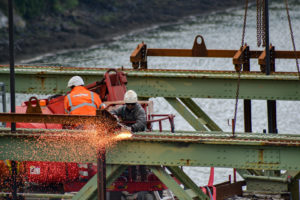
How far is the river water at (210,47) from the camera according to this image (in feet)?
167

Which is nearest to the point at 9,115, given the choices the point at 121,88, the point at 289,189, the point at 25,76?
the point at 121,88

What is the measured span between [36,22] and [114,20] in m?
13.9

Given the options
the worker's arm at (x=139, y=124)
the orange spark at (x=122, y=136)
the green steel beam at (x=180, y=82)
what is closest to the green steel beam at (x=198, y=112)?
the green steel beam at (x=180, y=82)

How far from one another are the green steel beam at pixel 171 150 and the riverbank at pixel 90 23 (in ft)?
226

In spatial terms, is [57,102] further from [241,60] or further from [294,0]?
[294,0]

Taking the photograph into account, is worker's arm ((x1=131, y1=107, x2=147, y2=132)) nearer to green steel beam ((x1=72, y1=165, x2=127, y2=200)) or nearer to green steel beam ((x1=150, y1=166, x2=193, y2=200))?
green steel beam ((x1=72, y1=165, x2=127, y2=200))

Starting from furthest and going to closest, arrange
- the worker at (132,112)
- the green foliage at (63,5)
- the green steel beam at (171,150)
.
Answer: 1. the green foliage at (63,5)
2. the worker at (132,112)
3. the green steel beam at (171,150)

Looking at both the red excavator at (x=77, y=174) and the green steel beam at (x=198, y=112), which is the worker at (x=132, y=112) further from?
the green steel beam at (x=198, y=112)

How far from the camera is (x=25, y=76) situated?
1734cm

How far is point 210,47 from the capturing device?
73562 mm

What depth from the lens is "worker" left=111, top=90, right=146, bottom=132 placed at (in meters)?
12.6

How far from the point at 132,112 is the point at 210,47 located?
6111cm

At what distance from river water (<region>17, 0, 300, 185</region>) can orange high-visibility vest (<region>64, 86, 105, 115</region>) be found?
2428cm

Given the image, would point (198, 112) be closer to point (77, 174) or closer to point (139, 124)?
point (77, 174)
